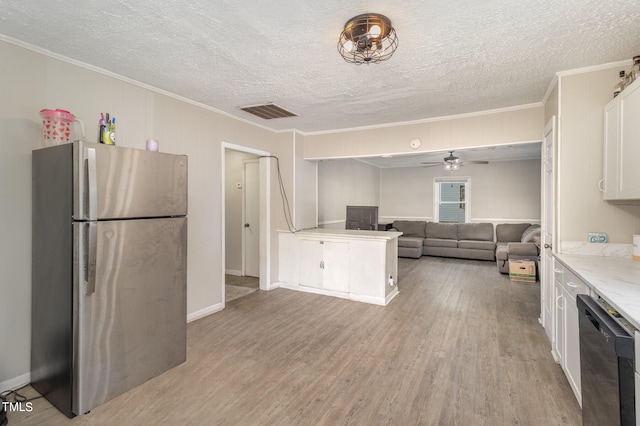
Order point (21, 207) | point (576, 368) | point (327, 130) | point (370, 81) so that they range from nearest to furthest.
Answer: point (576, 368)
point (21, 207)
point (370, 81)
point (327, 130)

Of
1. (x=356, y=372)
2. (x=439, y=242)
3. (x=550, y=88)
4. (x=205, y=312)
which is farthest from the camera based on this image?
(x=439, y=242)

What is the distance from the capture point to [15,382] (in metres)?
2.22

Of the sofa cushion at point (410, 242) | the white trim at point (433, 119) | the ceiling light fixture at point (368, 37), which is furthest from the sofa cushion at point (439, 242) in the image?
the ceiling light fixture at point (368, 37)

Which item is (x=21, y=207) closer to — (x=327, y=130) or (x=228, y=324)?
(x=228, y=324)

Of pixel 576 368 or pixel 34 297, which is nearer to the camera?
pixel 576 368

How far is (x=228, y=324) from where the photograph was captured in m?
3.42

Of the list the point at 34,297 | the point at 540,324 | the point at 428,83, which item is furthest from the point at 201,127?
the point at 540,324

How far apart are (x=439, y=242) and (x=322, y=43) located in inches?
257

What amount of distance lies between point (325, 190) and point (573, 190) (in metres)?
4.28

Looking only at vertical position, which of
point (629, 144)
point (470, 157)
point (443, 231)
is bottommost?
point (443, 231)

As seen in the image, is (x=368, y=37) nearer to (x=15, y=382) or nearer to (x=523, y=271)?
(x=15, y=382)

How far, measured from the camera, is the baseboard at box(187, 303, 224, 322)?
3.48 m

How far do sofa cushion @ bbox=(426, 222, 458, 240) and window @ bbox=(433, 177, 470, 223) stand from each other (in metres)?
0.72

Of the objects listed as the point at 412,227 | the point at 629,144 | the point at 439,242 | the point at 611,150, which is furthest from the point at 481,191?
the point at 629,144
